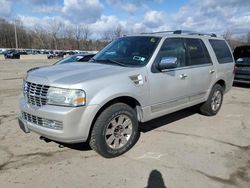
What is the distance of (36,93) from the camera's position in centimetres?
373

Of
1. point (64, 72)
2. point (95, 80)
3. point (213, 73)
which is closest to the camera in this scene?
point (95, 80)

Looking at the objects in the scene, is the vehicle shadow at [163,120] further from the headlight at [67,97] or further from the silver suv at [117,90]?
the headlight at [67,97]

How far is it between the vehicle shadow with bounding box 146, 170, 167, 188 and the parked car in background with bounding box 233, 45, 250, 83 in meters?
8.27

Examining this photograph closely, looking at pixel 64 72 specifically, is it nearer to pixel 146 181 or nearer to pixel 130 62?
pixel 130 62

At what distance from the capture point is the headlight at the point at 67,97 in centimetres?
343

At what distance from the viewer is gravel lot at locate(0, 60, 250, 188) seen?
3.38m

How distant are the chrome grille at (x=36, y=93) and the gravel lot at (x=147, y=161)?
944mm

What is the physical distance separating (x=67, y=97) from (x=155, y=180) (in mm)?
1645

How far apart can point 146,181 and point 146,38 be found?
2.74m

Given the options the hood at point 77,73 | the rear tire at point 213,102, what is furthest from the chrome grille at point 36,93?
the rear tire at point 213,102

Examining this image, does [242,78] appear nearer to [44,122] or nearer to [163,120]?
[163,120]

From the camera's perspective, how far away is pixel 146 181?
338 centimetres

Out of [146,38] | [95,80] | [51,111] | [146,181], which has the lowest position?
[146,181]

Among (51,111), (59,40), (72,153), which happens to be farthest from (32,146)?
(59,40)
